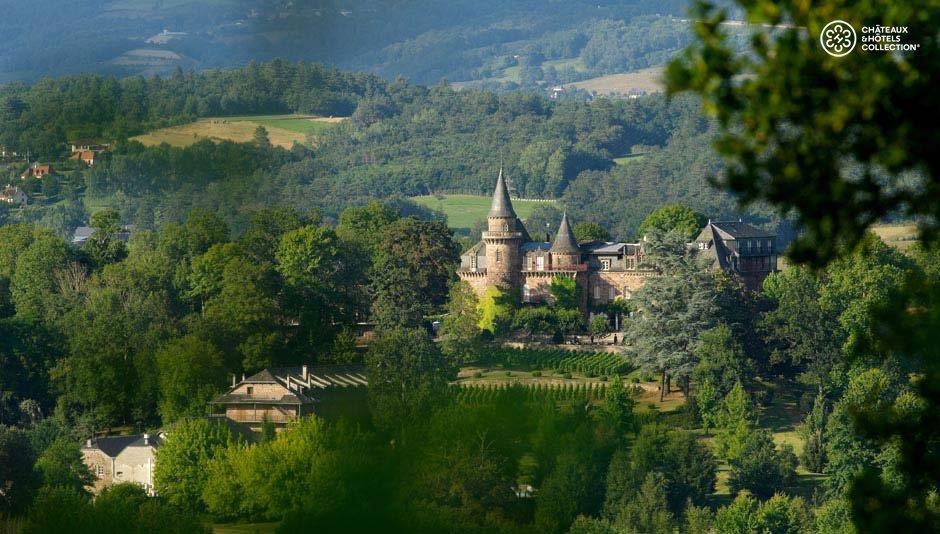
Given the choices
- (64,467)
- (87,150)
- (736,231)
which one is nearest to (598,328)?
(736,231)

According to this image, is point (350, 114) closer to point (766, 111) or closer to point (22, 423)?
point (22, 423)

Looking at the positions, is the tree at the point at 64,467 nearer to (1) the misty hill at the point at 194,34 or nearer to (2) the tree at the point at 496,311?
(1) the misty hill at the point at 194,34

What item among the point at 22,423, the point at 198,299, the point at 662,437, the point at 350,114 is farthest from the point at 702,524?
the point at 350,114

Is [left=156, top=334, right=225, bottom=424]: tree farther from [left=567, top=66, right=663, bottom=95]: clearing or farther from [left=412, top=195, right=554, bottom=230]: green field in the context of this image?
[left=567, top=66, right=663, bottom=95]: clearing

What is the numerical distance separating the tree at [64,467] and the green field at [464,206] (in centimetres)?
5859

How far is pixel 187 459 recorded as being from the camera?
43719 millimetres

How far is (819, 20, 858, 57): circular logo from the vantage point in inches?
403

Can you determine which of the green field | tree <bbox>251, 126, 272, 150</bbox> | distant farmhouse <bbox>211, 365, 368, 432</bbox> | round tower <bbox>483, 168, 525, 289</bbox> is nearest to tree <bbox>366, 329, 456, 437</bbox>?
distant farmhouse <bbox>211, 365, 368, 432</bbox>

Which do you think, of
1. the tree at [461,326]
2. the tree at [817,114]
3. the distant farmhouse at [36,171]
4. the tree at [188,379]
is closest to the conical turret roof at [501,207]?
the tree at [461,326]

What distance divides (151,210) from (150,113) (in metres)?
5.30

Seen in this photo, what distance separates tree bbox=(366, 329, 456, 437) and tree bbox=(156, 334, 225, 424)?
3.86 metres

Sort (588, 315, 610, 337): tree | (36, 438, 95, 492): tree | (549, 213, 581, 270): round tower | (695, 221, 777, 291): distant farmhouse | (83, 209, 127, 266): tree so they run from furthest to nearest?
1. (83, 209, 127, 266): tree
2. (549, 213, 581, 270): round tower
3. (695, 221, 777, 291): distant farmhouse
4. (588, 315, 610, 337): tree
5. (36, 438, 95, 492): tree

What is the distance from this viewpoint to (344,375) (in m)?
50.1

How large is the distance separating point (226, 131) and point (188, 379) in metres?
15.3
